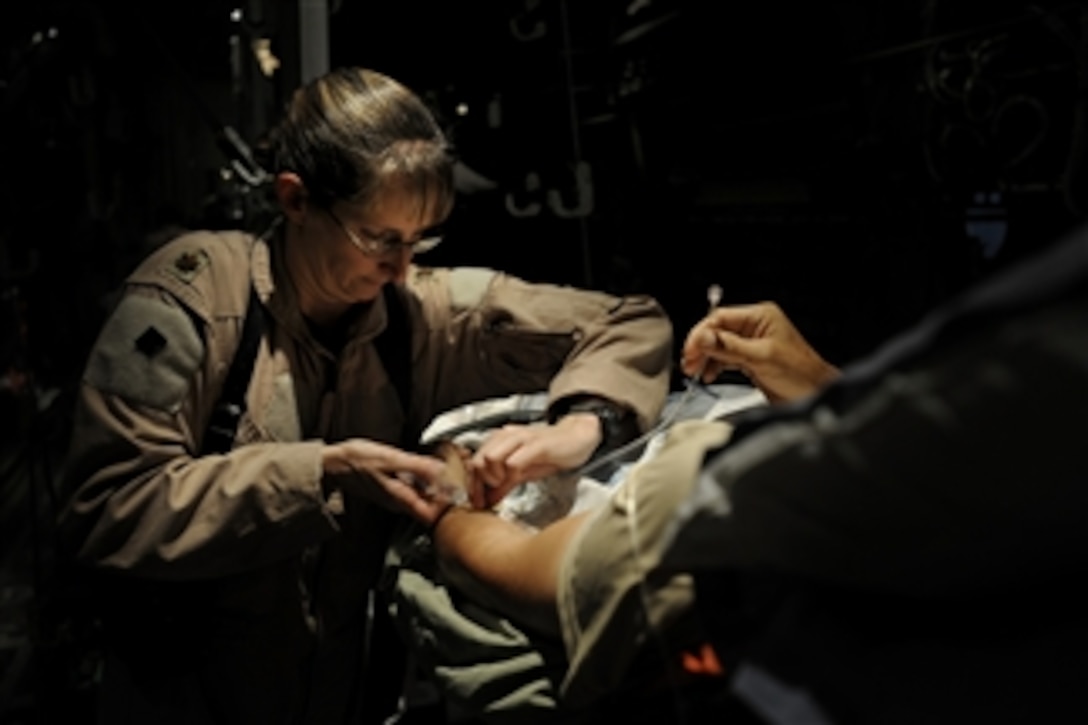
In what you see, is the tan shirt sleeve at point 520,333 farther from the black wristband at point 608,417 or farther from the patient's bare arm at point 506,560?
the patient's bare arm at point 506,560

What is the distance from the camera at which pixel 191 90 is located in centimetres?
242

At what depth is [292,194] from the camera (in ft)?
4.70

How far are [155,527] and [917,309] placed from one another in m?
1.64

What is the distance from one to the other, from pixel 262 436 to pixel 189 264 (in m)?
0.28

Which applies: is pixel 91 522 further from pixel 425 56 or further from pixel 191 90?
pixel 425 56

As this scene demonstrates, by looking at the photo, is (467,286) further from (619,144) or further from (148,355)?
(619,144)

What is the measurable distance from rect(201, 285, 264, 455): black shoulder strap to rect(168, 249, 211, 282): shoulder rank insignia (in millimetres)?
92

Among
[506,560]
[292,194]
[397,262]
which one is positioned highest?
[292,194]

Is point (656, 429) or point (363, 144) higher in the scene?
point (363, 144)

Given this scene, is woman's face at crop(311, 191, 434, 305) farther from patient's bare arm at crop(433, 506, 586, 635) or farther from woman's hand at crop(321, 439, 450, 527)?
patient's bare arm at crop(433, 506, 586, 635)

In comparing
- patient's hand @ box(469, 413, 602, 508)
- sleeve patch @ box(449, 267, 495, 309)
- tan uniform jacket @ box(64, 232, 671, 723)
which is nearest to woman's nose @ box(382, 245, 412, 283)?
tan uniform jacket @ box(64, 232, 671, 723)

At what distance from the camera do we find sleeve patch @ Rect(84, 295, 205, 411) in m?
1.31

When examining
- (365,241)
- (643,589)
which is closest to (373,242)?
(365,241)

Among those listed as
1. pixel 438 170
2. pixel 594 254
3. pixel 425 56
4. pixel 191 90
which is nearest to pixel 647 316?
pixel 438 170
